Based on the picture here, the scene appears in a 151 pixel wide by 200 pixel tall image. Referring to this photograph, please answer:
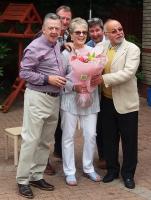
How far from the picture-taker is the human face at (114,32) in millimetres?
5109

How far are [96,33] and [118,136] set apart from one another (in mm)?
1256

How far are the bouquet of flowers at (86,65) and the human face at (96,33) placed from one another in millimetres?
509

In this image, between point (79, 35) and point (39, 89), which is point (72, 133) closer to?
point (39, 89)

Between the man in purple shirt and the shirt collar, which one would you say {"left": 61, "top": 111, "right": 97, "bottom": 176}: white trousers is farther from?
the shirt collar

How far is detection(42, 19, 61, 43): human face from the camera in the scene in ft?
15.8

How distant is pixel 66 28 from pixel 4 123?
360 cm

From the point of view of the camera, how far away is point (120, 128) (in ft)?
17.6

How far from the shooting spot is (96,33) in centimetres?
559

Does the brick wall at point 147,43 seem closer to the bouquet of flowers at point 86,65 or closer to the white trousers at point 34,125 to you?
the bouquet of flowers at point 86,65

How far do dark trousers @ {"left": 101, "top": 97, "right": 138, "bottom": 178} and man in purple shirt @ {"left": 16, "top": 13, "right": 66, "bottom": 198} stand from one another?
0.64 meters

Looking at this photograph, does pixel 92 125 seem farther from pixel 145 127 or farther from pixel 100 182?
pixel 145 127

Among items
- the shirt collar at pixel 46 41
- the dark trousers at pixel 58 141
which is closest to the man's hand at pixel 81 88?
the shirt collar at pixel 46 41

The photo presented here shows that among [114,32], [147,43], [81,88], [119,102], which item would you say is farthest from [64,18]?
[147,43]

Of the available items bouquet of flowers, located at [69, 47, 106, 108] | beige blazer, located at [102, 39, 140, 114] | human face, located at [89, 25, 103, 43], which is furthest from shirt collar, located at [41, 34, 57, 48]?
human face, located at [89, 25, 103, 43]
